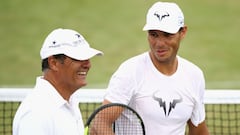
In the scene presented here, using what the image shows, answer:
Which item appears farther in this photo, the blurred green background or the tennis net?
the blurred green background

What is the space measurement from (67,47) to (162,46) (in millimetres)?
1473

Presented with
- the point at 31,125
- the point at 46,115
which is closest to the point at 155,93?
the point at 46,115

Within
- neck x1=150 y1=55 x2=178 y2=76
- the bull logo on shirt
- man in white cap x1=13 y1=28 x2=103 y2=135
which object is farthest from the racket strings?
man in white cap x1=13 y1=28 x2=103 y2=135

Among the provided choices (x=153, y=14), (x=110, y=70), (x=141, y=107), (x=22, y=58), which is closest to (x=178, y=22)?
(x=153, y=14)

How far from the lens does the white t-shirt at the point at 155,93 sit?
21.5 ft

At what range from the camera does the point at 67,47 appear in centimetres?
533

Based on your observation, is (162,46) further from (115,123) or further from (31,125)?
(31,125)

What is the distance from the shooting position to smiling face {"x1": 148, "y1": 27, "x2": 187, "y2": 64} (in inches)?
262

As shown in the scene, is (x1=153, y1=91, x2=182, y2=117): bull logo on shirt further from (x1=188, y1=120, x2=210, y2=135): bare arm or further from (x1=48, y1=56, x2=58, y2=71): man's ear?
(x1=48, y1=56, x2=58, y2=71): man's ear

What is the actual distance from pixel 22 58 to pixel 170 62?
9.15 meters

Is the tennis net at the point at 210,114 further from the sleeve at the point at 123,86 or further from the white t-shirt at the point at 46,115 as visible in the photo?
the white t-shirt at the point at 46,115

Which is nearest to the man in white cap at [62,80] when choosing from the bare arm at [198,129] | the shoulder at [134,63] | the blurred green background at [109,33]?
the shoulder at [134,63]

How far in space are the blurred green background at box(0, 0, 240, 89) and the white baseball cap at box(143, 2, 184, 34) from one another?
284 inches

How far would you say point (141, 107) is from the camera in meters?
6.65
